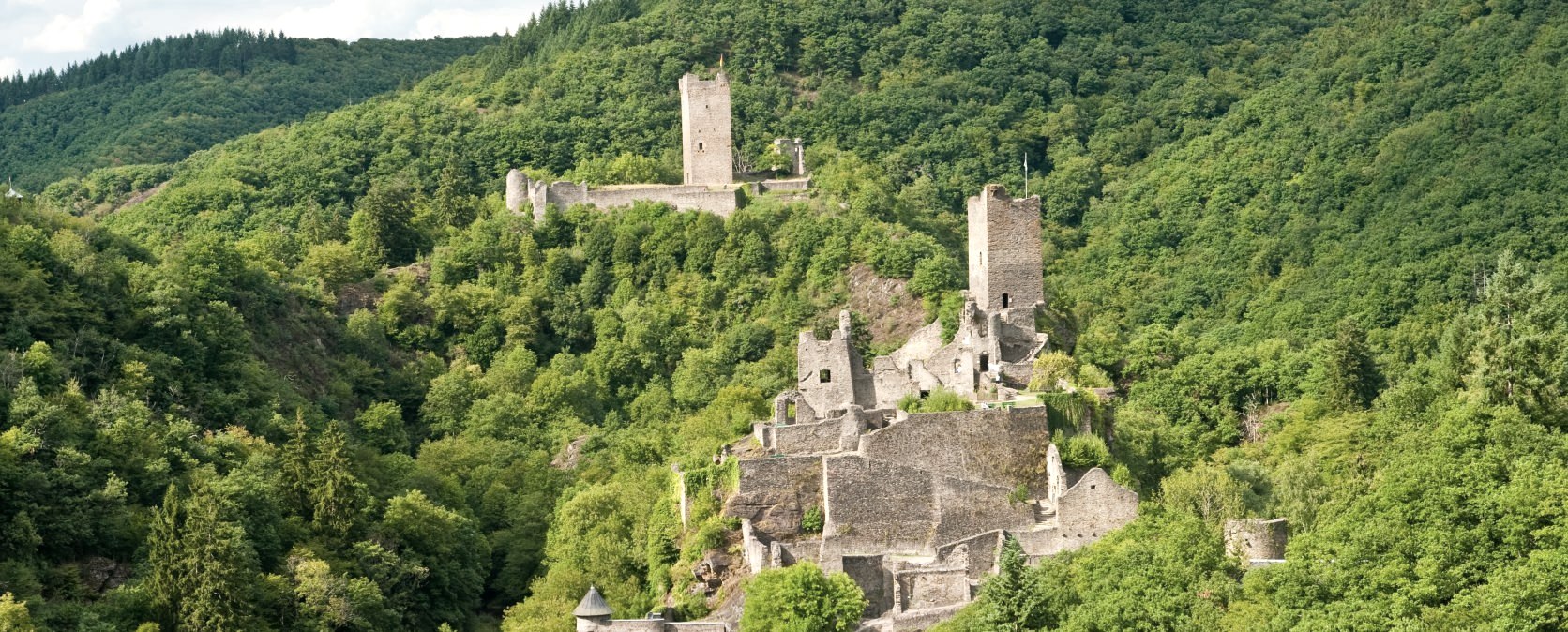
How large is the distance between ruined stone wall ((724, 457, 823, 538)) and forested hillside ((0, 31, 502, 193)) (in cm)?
9302

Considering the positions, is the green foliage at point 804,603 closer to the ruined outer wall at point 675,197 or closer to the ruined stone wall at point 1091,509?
the ruined stone wall at point 1091,509

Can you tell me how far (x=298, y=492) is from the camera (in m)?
66.8

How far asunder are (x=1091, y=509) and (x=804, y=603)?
662cm

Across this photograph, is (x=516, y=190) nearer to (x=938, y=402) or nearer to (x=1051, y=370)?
(x=1051, y=370)

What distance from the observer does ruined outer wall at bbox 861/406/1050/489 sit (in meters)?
55.9

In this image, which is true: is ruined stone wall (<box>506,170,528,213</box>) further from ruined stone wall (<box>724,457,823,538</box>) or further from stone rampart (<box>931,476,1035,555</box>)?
stone rampart (<box>931,476,1035,555</box>)

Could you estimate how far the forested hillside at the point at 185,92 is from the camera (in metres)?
156

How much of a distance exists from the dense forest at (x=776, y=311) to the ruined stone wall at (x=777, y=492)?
1.34 m

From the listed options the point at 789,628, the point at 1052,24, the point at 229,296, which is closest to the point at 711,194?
the point at 229,296

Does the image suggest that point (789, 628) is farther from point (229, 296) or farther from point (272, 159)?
point (272, 159)

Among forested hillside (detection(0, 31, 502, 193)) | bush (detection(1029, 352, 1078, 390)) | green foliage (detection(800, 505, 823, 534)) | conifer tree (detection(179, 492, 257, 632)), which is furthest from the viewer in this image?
forested hillside (detection(0, 31, 502, 193))

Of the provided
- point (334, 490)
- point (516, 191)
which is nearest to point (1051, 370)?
point (334, 490)

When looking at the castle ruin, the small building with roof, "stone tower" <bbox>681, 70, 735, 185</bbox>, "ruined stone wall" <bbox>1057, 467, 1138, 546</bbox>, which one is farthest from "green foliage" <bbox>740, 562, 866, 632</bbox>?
"stone tower" <bbox>681, 70, 735, 185</bbox>

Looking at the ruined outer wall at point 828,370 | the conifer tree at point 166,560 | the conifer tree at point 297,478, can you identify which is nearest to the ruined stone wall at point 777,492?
the ruined outer wall at point 828,370
